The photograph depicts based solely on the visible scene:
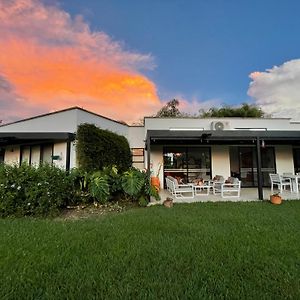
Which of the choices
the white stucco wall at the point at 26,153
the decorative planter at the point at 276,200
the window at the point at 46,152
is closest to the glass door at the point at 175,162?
the decorative planter at the point at 276,200

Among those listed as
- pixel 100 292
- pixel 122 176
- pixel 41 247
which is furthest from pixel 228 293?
pixel 122 176

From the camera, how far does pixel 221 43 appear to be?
11000mm

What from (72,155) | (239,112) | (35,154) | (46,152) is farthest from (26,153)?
(239,112)

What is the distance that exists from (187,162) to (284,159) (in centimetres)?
581

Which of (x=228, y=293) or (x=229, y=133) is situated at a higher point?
(x=229, y=133)

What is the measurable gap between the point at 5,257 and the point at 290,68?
56.8 ft

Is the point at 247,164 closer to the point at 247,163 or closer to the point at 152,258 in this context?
the point at 247,163

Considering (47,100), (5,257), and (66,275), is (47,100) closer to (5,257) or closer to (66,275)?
(5,257)

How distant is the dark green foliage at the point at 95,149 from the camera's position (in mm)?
9898

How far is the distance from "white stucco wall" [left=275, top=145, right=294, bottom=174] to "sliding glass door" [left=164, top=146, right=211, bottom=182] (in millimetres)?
4101

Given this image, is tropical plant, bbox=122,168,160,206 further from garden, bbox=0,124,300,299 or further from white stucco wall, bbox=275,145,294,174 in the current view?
white stucco wall, bbox=275,145,294,174

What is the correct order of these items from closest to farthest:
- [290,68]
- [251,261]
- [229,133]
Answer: [251,261] < [229,133] < [290,68]

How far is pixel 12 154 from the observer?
1483 centimetres

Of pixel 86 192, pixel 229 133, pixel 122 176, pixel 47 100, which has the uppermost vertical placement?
pixel 47 100
